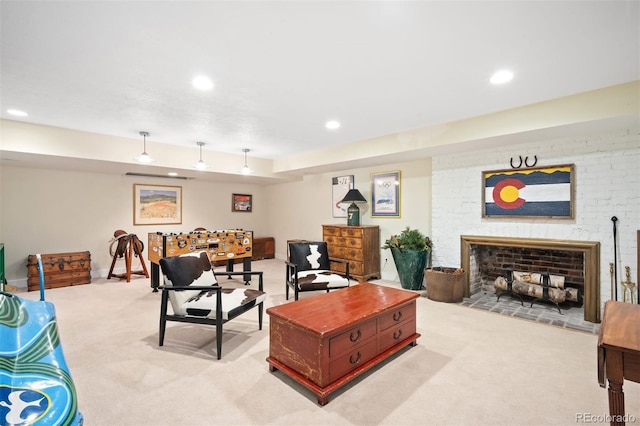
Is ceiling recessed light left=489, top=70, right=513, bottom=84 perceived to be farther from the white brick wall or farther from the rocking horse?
the rocking horse

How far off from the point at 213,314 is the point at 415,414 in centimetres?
178

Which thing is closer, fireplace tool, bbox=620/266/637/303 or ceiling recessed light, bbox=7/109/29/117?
fireplace tool, bbox=620/266/637/303

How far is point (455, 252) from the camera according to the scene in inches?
179

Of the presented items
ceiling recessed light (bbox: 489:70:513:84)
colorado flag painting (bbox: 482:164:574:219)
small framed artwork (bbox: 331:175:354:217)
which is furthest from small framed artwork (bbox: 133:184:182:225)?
ceiling recessed light (bbox: 489:70:513:84)

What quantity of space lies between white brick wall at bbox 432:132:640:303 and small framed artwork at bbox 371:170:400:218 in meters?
1.22

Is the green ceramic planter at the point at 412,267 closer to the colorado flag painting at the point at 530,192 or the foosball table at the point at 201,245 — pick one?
the colorado flag painting at the point at 530,192

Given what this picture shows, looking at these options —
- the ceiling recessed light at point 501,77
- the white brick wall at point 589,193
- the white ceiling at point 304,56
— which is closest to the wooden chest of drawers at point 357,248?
the white brick wall at point 589,193

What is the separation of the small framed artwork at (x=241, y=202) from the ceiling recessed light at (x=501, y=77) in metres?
6.46

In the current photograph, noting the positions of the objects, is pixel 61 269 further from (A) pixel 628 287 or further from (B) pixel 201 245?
(A) pixel 628 287

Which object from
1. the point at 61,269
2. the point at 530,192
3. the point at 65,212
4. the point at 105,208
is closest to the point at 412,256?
the point at 530,192

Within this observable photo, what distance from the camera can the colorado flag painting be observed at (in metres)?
3.59

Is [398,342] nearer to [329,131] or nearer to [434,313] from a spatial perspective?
[434,313]

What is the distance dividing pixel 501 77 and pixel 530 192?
75.9 inches

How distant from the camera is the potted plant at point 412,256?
15.3ft
